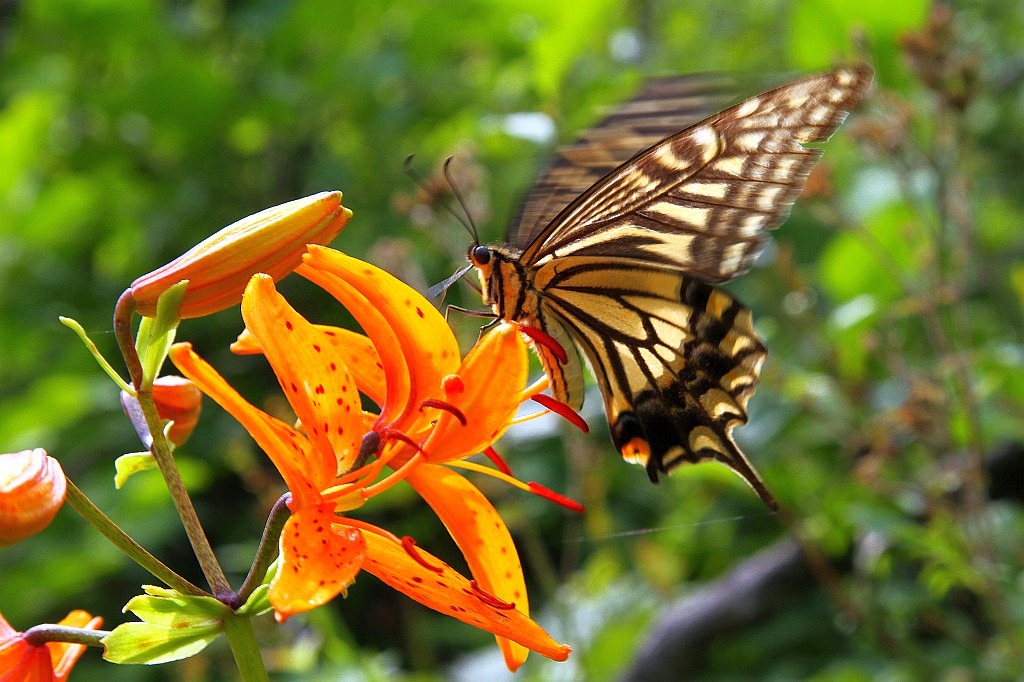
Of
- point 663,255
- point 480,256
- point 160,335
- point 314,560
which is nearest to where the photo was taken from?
point 314,560

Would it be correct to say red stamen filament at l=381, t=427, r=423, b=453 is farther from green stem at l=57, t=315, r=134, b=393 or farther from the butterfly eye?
→ the butterfly eye

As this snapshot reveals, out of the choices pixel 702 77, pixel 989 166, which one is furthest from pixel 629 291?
pixel 989 166

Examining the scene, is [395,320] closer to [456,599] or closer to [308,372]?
[308,372]

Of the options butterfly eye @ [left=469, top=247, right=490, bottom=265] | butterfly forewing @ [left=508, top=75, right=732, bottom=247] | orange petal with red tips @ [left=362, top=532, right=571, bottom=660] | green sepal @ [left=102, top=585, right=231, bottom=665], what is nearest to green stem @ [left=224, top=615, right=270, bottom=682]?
green sepal @ [left=102, top=585, right=231, bottom=665]

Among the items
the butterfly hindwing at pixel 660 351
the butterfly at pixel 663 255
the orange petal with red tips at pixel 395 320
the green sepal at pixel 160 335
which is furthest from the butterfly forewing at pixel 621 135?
the green sepal at pixel 160 335

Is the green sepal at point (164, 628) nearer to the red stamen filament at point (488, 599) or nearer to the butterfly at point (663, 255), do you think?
the red stamen filament at point (488, 599)

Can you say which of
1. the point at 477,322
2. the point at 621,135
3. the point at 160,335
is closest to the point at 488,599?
the point at 160,335
